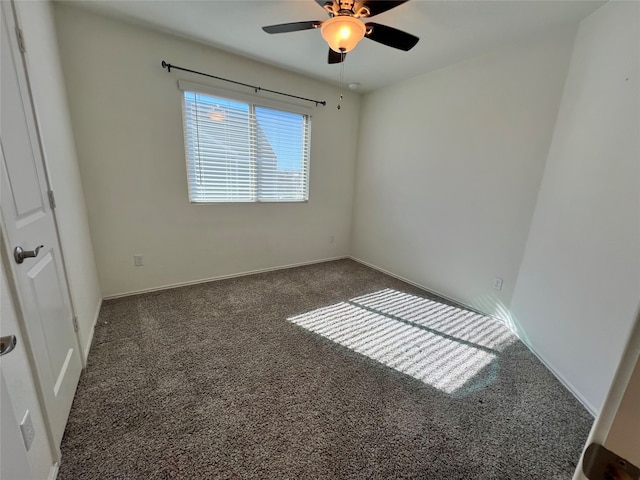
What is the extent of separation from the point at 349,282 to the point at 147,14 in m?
3.20

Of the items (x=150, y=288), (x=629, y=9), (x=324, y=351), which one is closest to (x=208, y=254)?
(x=150, y=288)

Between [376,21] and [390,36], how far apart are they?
474 mm

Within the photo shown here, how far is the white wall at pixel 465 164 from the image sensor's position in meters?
2.22

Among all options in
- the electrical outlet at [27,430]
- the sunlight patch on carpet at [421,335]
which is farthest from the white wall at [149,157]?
the electrical outlet at [27,430]

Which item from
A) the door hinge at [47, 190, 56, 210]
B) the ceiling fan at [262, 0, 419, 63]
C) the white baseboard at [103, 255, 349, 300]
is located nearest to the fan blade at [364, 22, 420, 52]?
the ceiling fan at [262, 0, 419, 63]

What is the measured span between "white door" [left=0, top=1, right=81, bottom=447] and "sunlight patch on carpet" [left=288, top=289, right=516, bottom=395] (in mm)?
1534

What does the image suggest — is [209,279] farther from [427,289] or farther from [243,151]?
[427,289]

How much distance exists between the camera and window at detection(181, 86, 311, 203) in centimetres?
278

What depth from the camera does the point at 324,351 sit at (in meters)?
2.00

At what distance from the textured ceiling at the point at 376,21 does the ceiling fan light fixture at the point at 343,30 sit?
1.70 feet

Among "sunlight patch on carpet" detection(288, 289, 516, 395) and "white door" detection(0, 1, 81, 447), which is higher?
"white door" detection(0, 1, 81, 447)

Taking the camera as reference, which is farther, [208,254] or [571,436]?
[208,254]

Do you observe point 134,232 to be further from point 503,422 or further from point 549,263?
point 549,263

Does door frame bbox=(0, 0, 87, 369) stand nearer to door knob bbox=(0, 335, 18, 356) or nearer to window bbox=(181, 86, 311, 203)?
door knob bbox=(0, 335, 18, 356)
